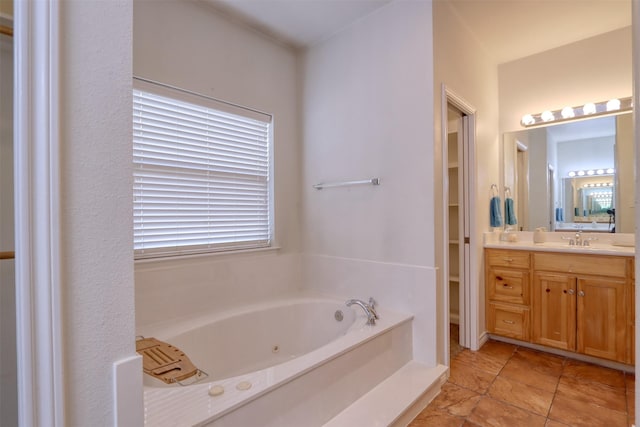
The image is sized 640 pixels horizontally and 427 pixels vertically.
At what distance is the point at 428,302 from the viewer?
206 centimetres

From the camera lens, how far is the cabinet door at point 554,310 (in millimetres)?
2406

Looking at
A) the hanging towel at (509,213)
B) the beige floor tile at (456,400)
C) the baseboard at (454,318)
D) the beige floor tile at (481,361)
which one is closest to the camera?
the beige floor tile at (456,400)

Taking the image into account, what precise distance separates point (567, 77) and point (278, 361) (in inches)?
136

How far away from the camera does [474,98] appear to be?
265 centimetres

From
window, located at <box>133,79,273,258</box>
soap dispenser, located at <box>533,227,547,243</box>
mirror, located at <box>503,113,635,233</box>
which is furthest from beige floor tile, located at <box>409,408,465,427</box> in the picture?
mirror, located at <box>503,113,635,233</box>

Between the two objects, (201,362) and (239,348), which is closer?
(201,362)

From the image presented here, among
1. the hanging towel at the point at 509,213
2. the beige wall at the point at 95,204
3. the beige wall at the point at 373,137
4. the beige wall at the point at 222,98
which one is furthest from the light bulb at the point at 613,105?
the beige wall at the point at 95,204

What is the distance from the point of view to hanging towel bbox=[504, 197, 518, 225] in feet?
9.82

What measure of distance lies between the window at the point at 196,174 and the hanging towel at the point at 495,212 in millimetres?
2045

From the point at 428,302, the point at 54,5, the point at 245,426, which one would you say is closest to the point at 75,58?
the point at 54,5

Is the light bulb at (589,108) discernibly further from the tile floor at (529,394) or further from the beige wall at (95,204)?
the beige wall at (95,204)

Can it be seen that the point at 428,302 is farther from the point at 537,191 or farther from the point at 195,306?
the point at 537,191

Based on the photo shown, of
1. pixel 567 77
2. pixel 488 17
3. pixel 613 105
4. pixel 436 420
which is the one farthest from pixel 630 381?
pixel 488 17

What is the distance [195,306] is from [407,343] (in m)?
1.46
